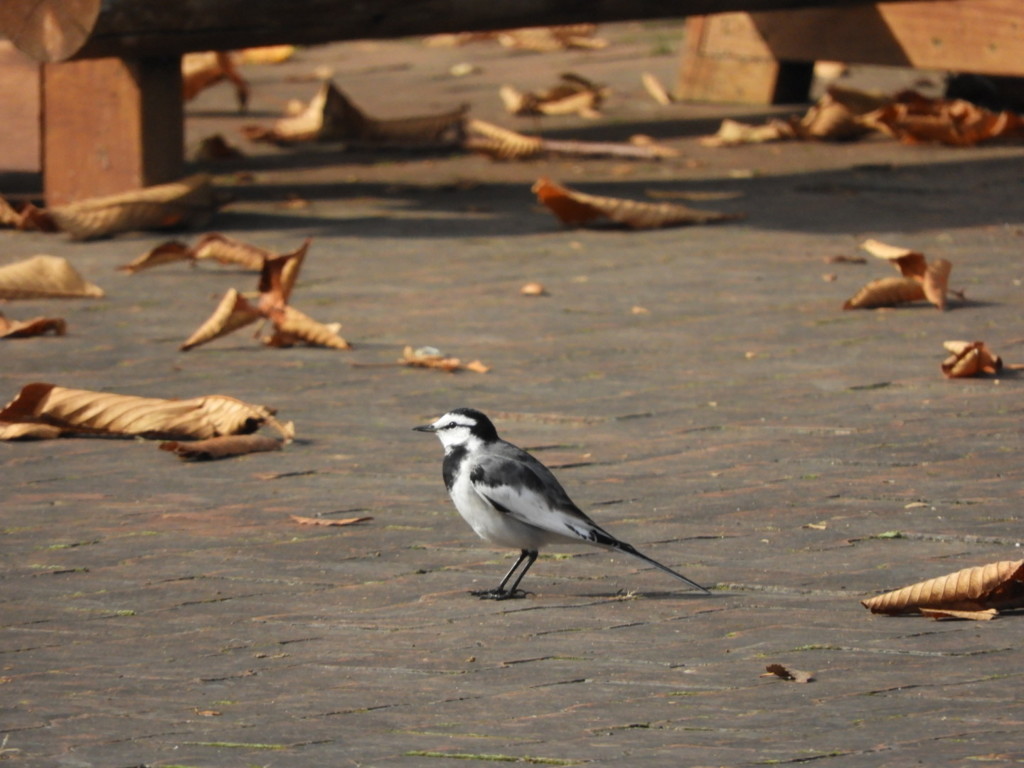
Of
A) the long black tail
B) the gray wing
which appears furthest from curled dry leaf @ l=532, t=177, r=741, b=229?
the long black tail

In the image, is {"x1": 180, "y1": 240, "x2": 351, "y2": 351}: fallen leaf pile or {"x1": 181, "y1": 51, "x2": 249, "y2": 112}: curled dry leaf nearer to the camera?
{"x1": 180, "y1": 240, "x2": 351, "y2": 351}: fallen leaf pile

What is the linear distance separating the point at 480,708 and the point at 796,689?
0.50 meters

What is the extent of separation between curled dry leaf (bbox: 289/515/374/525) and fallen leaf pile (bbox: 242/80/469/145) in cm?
540

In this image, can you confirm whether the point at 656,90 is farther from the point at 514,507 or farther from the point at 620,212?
the point at 514,507

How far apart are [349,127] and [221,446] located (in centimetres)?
531

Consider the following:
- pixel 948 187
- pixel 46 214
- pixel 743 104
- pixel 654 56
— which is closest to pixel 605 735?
pixel 46 214

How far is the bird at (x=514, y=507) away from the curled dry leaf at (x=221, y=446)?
0.90 metres

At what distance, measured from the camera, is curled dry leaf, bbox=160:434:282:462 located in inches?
155

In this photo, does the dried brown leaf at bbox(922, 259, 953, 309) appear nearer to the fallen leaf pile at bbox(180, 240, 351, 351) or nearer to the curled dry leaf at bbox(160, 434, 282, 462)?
the fallen leaf pile at bbox(180, 240, 351, 351)

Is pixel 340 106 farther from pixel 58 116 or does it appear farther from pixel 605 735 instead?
pixel 605 735

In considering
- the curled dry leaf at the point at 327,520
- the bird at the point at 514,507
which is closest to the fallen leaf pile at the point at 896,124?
the curled dry leaf at the point at 327,520

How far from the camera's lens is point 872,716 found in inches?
93.4

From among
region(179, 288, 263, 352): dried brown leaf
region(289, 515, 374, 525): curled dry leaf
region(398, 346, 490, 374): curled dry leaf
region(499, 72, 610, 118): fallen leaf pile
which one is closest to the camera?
region(289, 515, 374, 525): curled dry leaf

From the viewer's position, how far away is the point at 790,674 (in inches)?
100
